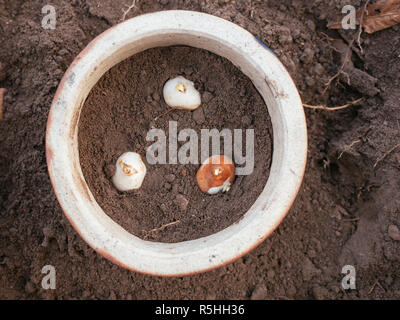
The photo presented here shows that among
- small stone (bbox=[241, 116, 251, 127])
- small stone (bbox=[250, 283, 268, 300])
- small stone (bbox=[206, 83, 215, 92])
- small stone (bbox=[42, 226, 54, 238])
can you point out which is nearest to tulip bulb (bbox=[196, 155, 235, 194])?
small stone (bbox=[241, 116, 251, 127])

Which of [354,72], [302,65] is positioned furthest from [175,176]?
[354,72]

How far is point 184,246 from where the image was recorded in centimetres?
162

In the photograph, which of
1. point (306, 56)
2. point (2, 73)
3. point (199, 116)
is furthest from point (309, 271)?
point (2, 73)

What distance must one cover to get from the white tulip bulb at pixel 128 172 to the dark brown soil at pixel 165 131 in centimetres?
3

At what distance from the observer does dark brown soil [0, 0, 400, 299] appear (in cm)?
183

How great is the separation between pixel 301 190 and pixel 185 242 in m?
0.61

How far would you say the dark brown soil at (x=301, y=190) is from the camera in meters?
1.83

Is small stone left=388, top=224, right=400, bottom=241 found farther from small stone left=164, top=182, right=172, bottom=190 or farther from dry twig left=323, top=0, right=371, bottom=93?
small stone left=164, top=182, right=172, bottom=190

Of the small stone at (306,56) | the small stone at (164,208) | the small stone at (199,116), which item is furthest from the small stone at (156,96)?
the small stone at (306,56)

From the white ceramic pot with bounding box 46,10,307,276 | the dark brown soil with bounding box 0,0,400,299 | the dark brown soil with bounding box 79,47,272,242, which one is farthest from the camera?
the dark brown soil with bounding box 0,0,400,299

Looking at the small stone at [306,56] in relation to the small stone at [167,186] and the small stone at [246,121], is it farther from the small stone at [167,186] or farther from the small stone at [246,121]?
the small stone at [167,186]

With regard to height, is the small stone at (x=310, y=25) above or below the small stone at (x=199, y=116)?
above

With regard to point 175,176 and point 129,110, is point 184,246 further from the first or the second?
point 129,110

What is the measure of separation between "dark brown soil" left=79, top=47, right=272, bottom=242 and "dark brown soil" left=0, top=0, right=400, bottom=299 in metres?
0.23
